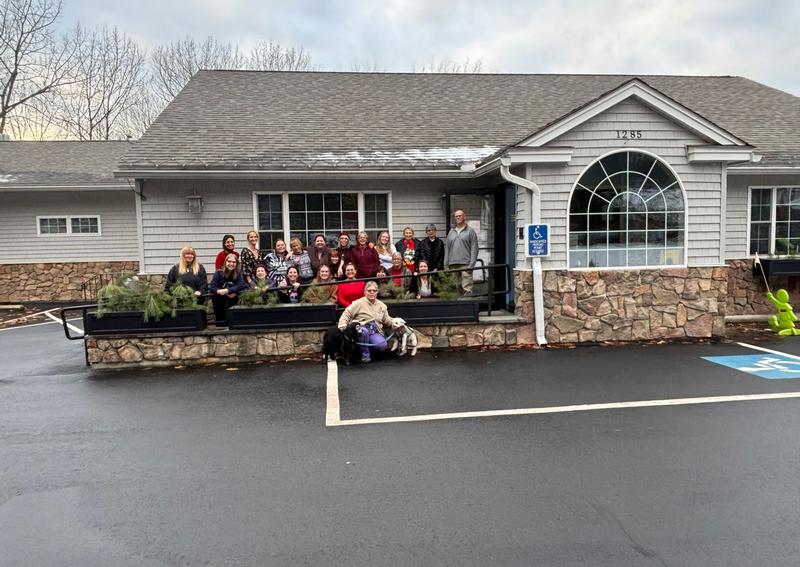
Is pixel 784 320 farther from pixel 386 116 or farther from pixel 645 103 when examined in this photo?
pixel 386 116

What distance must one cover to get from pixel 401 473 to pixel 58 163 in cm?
1704

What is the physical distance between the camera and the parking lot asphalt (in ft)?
9.96

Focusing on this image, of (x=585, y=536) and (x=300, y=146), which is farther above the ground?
(x=300, y=146)

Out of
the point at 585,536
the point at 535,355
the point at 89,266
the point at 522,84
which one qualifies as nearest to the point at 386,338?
the point at 535,355

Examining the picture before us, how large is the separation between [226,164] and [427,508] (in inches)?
297

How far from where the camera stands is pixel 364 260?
865 centimetres

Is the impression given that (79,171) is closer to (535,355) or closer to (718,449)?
(535,355)

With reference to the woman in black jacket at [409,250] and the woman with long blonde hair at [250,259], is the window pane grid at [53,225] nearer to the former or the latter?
the woman with long blonde hair at [250,259]

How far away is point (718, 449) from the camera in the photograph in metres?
4.30

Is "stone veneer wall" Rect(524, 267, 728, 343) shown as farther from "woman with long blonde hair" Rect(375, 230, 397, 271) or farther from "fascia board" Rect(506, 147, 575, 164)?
"woman with long blonde hair" Rect(375, 230, 397, 271)

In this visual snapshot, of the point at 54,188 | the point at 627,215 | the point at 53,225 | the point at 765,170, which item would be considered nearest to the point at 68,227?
the point at 53,225

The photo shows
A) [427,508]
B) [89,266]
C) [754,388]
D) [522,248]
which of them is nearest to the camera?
[427,508]

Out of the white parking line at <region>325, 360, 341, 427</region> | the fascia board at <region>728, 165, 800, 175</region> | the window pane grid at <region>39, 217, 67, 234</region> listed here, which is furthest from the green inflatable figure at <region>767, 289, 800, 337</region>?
the window pane grid at <region>39, 217, 67, 234</region>

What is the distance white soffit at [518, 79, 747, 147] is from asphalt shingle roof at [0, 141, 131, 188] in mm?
12144
